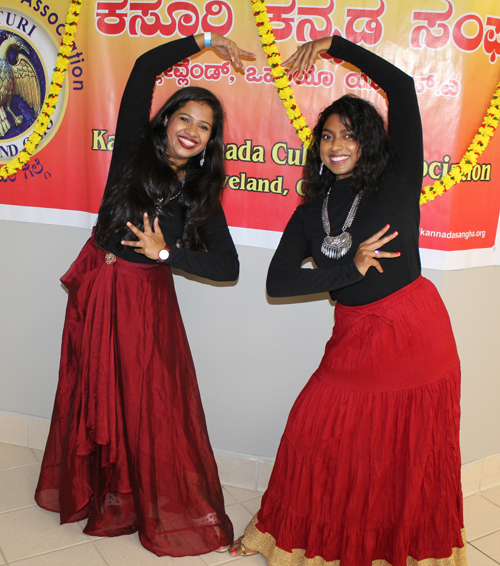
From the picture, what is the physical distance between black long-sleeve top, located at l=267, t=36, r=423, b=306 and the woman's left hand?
42cm

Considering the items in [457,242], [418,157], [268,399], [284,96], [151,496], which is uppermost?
[284,96]

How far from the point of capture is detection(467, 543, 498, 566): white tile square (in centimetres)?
220

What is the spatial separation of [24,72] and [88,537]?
2069 millimetres

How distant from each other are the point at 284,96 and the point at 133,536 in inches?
74.9

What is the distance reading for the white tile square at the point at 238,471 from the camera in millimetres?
2693

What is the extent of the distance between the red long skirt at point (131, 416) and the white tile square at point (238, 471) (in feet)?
1.30

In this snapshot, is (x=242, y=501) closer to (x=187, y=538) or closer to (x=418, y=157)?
(x=187, y=538)

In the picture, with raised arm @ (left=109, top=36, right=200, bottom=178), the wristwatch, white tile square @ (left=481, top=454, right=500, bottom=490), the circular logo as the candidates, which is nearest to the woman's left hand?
the wristwatch

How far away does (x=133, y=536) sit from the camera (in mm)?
2271

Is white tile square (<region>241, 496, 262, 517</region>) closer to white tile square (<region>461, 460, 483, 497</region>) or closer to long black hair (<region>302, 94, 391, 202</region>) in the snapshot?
white tile square (<region>461, 460, 483, 497</region>)

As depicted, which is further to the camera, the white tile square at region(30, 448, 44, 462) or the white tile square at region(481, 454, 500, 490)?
the white tile square at region(30, 448, 44, 462)

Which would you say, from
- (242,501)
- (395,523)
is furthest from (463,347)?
(242,501)

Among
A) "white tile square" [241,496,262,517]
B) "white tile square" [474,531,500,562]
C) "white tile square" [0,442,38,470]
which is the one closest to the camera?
"white tile square" [474,531,500,562]

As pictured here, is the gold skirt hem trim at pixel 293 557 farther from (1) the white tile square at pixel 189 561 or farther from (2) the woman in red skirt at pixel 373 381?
(1) the white tile square at pixel 189 561
